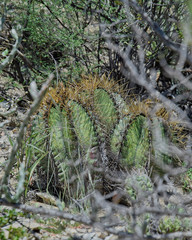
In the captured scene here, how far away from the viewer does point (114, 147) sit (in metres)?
2.79

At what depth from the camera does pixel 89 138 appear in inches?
107

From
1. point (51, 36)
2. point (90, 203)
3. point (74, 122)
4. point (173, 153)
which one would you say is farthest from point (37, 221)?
point (51, 36)

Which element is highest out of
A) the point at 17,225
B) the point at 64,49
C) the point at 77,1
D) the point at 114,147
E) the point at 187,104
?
the point at 77,1

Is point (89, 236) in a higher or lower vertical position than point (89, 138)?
lower

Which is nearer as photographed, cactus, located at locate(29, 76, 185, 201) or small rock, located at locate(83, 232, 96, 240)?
small rock, located at locate(83, 232, 96, 240)

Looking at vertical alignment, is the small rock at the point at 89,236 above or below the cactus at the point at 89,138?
below

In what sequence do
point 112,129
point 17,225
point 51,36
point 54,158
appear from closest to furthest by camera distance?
point 17,225 → point 54,158 → point 112,129 → point 51,36

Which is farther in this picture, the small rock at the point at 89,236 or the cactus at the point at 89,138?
the cactus at the point at 89,138

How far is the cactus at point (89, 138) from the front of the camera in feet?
8.77

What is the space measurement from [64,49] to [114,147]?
1.96 meters

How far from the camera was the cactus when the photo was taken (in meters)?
2.67

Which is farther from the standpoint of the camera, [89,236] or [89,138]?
[89,138]

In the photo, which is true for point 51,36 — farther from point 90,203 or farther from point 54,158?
point 90,203

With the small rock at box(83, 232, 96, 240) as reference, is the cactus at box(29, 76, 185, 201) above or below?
above
